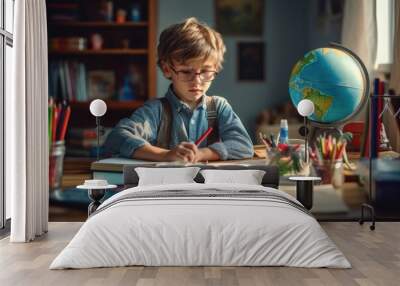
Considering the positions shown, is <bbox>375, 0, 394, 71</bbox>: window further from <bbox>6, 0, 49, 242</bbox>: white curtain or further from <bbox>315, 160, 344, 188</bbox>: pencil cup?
<bbox>6, 0, 49, 242</bbox>: white curtain

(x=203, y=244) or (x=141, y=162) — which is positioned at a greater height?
(x=141, y=162)

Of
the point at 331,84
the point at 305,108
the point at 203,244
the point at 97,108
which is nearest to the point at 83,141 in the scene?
the point at 97,108

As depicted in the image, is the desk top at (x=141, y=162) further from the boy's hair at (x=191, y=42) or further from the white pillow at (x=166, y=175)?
the boy's hair at (x=191, y=42)

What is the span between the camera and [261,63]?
285 inches

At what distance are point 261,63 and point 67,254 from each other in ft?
10.8

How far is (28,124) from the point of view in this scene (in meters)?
5.92

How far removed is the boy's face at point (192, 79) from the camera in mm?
7062

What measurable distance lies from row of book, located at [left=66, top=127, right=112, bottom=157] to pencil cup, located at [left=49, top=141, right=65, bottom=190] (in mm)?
84

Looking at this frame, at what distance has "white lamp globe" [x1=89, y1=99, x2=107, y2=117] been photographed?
6.89 m

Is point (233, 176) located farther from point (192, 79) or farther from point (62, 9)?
point (62, 9)

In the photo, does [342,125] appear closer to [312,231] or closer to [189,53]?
[189,53]

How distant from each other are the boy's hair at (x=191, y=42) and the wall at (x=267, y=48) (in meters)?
0.06

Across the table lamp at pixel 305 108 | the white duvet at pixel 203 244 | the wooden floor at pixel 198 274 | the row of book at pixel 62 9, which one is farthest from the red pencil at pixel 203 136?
the white duvet at pixel 203 244

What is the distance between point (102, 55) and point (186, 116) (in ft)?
3.62
